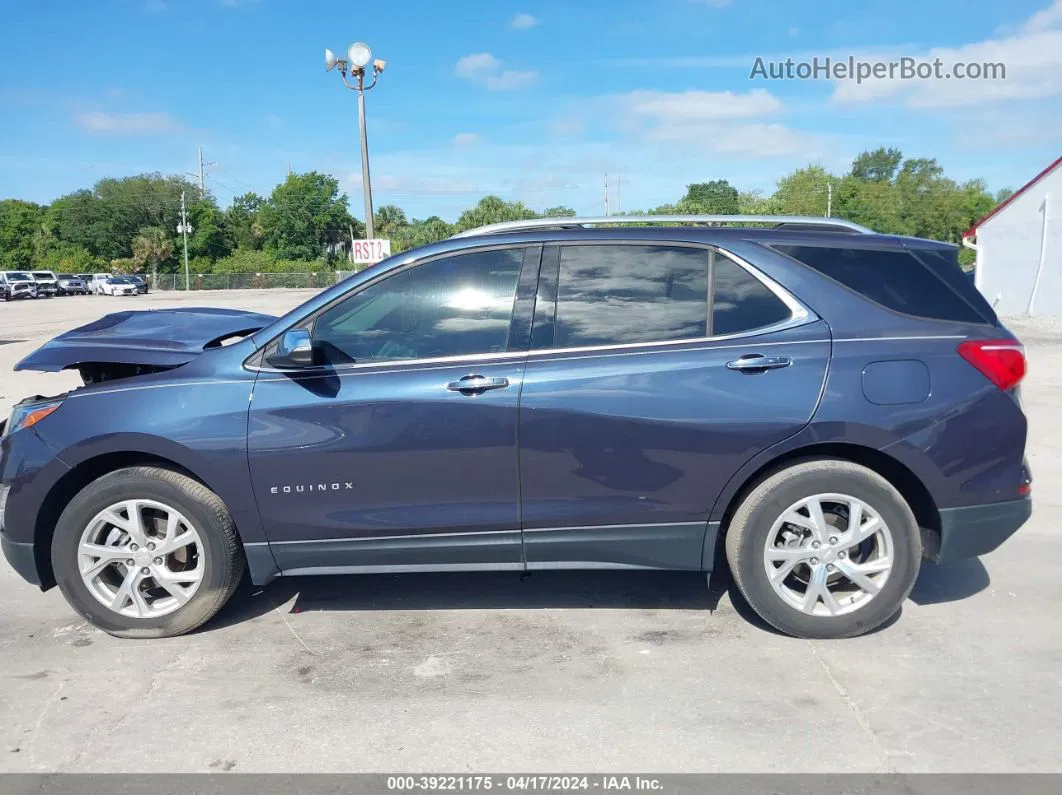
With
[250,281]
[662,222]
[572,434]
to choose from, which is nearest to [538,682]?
[572,434]

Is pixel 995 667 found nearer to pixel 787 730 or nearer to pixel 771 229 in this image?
pixel 787 730

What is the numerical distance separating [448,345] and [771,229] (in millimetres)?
1638

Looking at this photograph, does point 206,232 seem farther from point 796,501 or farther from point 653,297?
point 796,501

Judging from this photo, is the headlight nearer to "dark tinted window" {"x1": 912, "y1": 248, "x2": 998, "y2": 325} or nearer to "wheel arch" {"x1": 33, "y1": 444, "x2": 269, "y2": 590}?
"wheel arch" {"x1": 33, "y1": 444, "x2": 269, "y2": 590}

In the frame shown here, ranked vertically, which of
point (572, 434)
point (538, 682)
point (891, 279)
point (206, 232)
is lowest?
point (538, 682)

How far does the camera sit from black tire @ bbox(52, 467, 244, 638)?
403 cm

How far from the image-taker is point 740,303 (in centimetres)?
404

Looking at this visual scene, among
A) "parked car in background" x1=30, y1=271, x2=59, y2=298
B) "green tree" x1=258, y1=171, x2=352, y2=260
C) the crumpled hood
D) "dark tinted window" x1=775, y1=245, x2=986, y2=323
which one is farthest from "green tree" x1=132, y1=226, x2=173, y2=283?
"dark tinted window" x1=775, y1=245, x2=986, y2=323

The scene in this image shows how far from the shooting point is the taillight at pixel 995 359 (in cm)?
391

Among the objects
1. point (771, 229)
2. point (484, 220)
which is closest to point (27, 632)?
point (771, 229)

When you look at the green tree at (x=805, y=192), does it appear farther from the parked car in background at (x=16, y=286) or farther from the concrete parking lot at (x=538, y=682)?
the concrete parking lot at (x=538, y=682)

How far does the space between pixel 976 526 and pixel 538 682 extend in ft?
6.70

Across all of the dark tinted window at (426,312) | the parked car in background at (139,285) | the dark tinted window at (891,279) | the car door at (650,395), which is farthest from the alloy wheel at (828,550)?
the parked car in background at (139,285)

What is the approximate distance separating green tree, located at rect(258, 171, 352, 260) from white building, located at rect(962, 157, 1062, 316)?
259 ft
